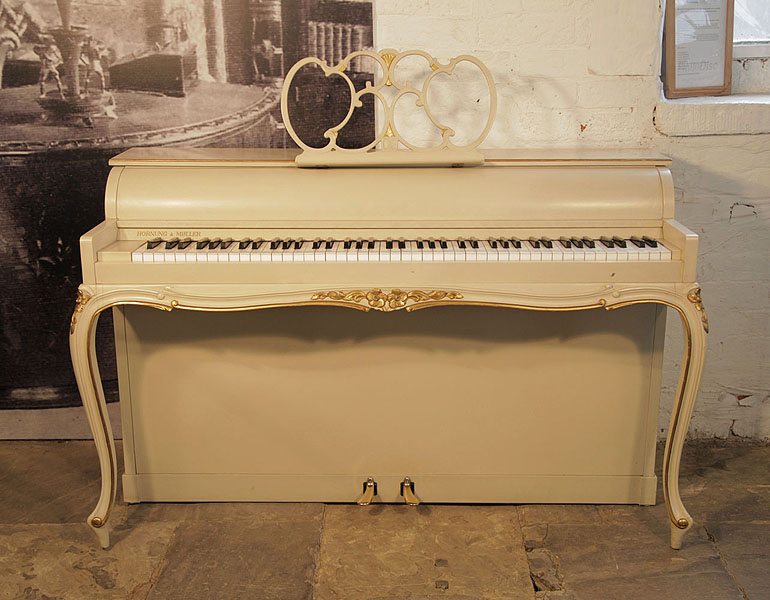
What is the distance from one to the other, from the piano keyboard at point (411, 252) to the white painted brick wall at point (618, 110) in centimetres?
73

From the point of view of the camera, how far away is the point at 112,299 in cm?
230

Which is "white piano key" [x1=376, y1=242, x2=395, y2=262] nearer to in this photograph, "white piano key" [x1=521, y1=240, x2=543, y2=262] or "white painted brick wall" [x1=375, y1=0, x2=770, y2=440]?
"white piano key" [x1=521, y1=240, x2=543, y2=262]

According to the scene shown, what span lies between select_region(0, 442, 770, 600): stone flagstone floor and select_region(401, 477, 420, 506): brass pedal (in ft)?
0.17

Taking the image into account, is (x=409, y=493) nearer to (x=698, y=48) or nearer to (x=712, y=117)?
(x=712, y=117)

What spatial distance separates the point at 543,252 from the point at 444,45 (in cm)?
97

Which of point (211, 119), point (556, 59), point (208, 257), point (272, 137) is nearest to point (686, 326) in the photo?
point (556, 59)

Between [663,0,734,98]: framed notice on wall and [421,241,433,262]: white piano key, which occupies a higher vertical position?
[663,0,734,98]: framed notice on wall

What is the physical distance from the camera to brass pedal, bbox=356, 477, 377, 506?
2689mm

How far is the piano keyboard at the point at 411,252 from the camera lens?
2271 millimetres

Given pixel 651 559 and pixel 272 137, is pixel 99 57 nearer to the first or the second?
pixel 272 137

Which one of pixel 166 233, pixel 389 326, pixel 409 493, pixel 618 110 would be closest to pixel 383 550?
pixel 409 493

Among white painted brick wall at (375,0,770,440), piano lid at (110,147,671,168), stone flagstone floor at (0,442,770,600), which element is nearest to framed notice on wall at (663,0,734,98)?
white painted brick wall at (375,0,770,440)

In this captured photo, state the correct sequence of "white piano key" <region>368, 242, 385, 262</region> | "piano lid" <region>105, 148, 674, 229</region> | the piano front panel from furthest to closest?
the piano front panel < "piano lid" <region>105, 148, 674, 229</region> < "white piano key" <region>368, 242, 385, 262</region>

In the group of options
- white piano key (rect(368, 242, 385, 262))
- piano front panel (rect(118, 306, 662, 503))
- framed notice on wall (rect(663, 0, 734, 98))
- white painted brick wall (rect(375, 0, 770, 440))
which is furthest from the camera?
framed notice on wall (rect(663, 0, 734, 98))
